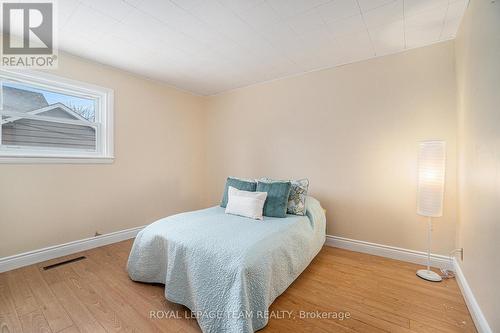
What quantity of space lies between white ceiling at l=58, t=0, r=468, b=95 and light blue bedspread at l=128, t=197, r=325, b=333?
1863 millimetres

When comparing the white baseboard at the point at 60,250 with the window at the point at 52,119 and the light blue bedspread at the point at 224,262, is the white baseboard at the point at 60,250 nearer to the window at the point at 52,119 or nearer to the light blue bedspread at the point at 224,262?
the window at the point at 52,119

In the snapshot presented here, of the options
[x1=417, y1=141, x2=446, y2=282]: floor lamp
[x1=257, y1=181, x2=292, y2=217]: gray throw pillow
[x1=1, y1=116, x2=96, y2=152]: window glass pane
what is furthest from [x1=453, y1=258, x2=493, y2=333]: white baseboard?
[x1=1, y1=116, x2=96, y2=152]: window glass pane

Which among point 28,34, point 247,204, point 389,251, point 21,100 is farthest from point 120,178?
point 389,251

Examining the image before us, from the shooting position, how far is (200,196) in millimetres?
4273

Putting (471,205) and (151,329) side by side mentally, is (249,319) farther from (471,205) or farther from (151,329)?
(471,205)

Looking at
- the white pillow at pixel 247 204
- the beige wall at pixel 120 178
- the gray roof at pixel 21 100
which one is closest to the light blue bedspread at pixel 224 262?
the white pillow at pixel 247 204

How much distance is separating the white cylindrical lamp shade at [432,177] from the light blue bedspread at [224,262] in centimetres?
109

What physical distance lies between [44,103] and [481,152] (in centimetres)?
413

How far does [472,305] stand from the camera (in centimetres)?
157

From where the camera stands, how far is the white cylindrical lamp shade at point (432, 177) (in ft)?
6.72

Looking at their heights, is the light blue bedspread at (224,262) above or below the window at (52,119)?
below

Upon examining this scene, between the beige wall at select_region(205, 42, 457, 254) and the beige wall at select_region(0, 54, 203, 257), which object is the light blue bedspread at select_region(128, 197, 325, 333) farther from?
the beige wall at select_region(0, 54, 203, 257)

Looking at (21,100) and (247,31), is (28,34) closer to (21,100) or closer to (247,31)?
(21,100)

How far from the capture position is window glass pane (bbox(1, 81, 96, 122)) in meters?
2.34
